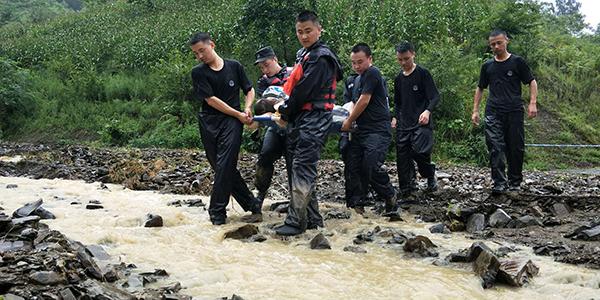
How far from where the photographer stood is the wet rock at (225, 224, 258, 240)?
556cm

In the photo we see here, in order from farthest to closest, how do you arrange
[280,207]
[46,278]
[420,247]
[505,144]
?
[505,144] → [280,207] → [420,247] → [46,278]

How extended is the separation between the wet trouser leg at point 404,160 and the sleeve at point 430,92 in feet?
1.74

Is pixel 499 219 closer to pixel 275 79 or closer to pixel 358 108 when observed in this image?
pixel 358 108

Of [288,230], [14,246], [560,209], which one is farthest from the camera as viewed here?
[560,209]

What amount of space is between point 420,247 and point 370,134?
2.27 m

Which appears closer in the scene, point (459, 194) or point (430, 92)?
point (430, 92)

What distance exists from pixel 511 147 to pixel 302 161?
3.35m

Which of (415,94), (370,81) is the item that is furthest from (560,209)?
(370,81)

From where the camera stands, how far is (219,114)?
6.38 m

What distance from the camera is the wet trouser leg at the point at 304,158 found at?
18.8 feet

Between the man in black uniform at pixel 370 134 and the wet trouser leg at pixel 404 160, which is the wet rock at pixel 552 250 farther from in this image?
the wet trouser leg at pixel 404 160

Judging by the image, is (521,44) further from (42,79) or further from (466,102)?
(42,79)

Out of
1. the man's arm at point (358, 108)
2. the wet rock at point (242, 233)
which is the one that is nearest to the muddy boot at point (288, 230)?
the wet rock at point (242, 233)

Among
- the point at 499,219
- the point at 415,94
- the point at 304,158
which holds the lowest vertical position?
the point at 499,219
